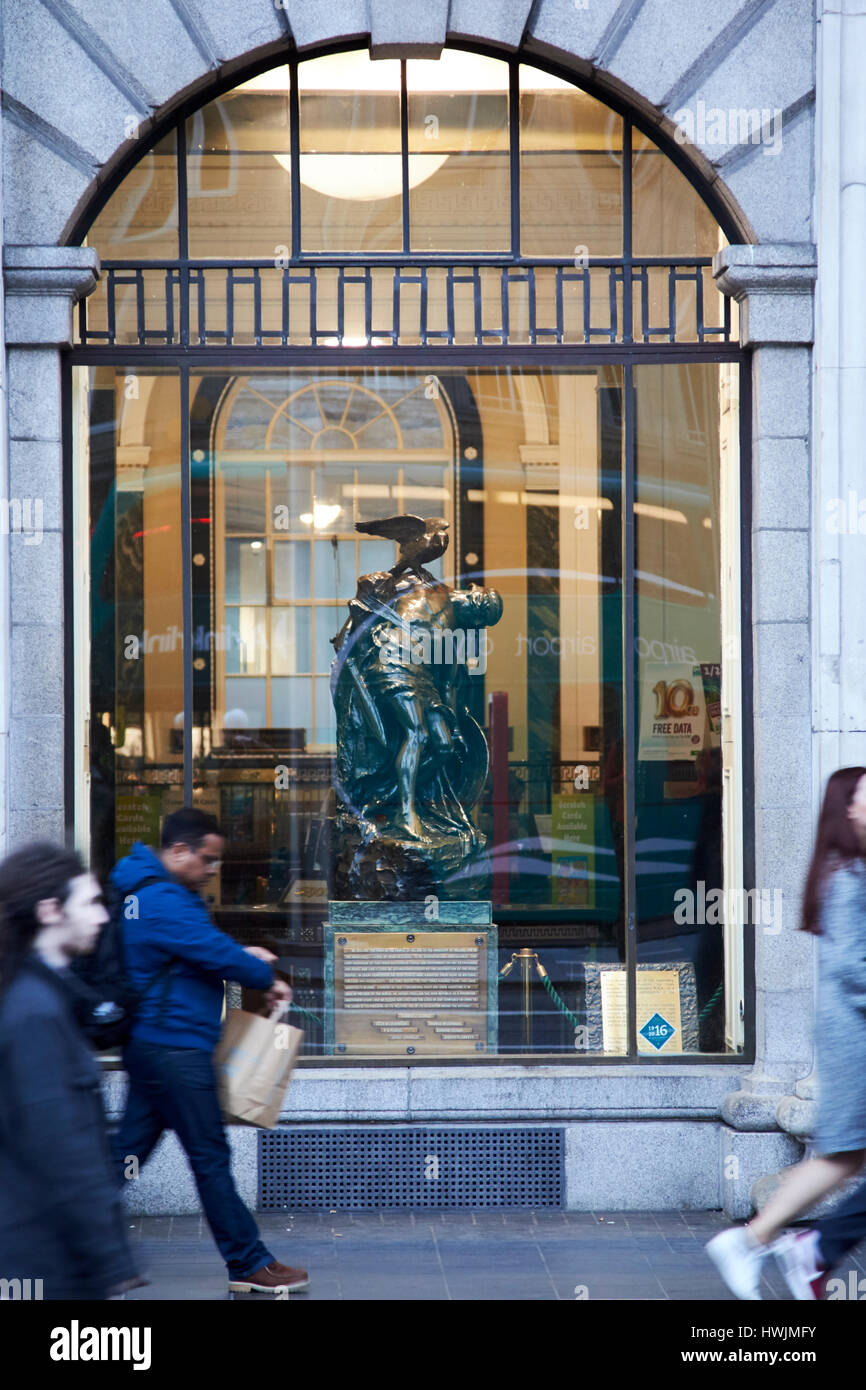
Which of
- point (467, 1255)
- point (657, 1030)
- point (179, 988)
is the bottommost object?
point (467, 1255)

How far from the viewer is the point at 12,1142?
315 cm

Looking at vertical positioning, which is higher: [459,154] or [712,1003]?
[459,154]

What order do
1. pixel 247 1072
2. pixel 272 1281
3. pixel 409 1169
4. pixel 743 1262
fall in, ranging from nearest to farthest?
pixel 743 1262 < pixel 247 1072 < pixel 272 1281 < pixel 409 1169

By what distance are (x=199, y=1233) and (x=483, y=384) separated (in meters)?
4.15

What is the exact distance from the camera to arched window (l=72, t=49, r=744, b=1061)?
7039 mm

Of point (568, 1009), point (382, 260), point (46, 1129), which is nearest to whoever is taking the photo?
point (46, 1129)

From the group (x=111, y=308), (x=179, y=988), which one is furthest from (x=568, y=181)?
(x=179, y=988)

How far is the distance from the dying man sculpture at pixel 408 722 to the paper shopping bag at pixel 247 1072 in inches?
99.0

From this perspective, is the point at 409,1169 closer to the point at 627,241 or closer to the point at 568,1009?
the point at 568,1009

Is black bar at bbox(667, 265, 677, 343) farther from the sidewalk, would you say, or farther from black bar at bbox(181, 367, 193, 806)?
the sidewalk

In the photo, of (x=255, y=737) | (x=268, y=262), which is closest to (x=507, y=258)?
(x=268, y=262)

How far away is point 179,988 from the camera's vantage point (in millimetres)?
4867

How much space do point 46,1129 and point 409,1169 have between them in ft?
12.7
